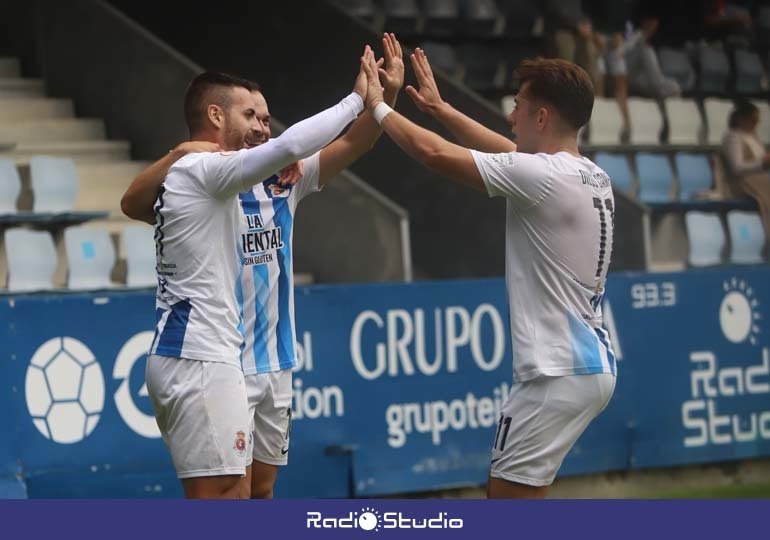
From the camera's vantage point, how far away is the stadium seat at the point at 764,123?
44.8 ft

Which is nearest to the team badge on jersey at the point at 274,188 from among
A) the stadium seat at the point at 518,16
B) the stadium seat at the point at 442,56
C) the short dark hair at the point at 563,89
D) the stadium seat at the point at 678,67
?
the short dark hair at the point at 563,89

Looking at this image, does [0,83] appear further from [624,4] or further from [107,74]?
[624,4]

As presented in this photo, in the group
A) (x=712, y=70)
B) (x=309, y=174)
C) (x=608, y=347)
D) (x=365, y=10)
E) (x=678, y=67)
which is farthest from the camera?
(x=712, y=70)

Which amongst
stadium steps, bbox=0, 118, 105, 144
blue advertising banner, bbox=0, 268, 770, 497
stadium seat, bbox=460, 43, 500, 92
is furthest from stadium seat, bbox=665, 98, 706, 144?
stadium steps, bbox=0, 118, 105, 144

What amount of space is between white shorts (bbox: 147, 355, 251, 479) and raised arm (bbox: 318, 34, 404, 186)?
1.14m

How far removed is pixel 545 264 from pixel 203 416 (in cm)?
132

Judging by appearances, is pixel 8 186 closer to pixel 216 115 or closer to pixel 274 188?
pixel 274 188

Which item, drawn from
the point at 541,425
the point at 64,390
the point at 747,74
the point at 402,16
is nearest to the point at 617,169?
the point at 402,16

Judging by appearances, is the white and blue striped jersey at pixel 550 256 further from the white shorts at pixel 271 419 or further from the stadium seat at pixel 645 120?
the stadium seat at pixel 645 120

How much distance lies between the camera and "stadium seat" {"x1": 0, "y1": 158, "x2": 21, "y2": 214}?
10.0m

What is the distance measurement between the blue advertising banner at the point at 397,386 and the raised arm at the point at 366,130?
7.39ft

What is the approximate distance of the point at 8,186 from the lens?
1008cm

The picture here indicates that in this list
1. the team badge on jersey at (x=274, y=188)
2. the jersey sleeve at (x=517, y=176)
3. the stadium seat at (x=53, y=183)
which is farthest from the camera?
the stadium seat at (x=53, y=183)

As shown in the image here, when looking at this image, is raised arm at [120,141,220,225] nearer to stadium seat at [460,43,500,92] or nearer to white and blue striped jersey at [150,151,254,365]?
white and blue striped jersey at [150,151,254,365]
